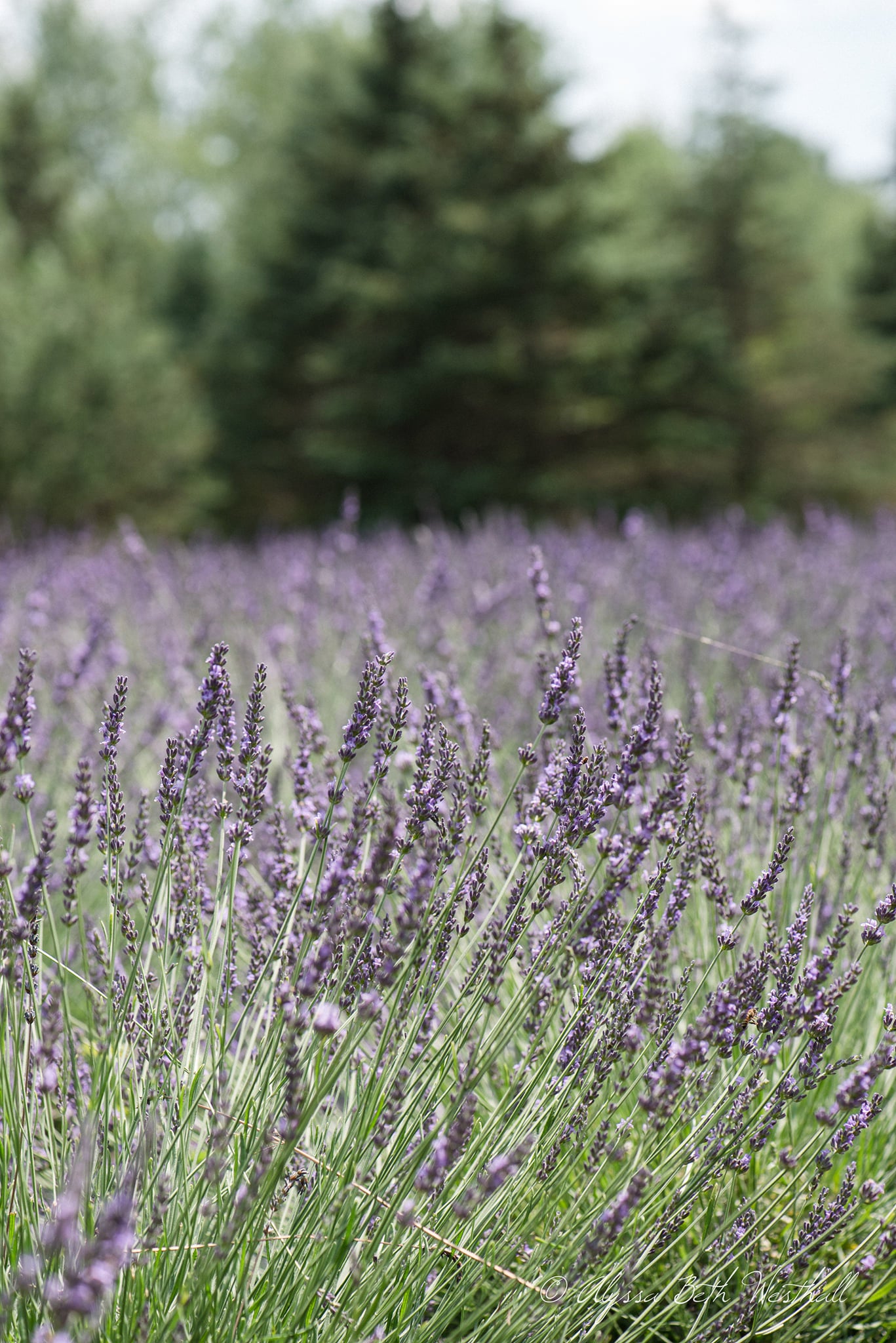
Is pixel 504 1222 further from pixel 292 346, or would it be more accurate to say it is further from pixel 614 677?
pixel 292 346

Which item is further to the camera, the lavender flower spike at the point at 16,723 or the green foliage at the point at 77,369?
the green foliage at the point at 77,369

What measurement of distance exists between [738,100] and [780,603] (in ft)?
46.3

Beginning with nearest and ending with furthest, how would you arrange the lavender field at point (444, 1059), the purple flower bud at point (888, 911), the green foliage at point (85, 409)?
1. the lavender field at point (444, 1059)
2. the purple flower bud at point (888, 911)
3. the green foliage at point (85, 409)

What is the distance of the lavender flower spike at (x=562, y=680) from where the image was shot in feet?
5.06

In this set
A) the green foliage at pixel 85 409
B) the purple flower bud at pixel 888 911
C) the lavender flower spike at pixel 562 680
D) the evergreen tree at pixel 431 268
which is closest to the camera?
the purple flower bud at pixel 888 911

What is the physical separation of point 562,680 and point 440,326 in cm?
1279

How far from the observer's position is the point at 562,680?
Answer: 5.09ft

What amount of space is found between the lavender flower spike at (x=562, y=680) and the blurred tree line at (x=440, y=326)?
33.3 feet

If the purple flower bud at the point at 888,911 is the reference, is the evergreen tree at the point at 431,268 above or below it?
above

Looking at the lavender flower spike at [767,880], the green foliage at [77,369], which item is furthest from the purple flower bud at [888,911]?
the green foliage at [77,369]

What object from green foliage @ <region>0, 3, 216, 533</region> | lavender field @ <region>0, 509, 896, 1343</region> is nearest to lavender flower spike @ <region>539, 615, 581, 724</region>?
Answer: lavender field @ <region>0, 509, 896, 1343</region>

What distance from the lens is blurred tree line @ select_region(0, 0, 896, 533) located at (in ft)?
42.5
